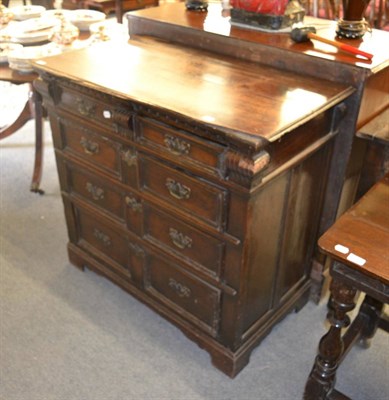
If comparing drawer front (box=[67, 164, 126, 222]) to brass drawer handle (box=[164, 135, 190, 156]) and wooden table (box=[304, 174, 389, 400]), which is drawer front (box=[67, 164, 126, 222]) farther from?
wooden table (box=[304, 174, 389, 400])

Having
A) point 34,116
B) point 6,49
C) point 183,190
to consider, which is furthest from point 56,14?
point 183,190

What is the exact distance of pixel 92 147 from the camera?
1603 millimetres

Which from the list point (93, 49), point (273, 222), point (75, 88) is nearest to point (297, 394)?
point (273, 222)

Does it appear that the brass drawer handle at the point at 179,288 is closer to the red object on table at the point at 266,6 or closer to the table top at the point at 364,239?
the table top at the point at 364,239

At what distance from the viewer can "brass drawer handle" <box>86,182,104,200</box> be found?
1.70 m

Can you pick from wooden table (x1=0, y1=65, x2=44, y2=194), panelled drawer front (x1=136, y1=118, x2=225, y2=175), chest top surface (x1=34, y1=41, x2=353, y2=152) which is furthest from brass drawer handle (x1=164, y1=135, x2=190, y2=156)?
wooden table (x1=0, y1=65, x2=44, y2=194)

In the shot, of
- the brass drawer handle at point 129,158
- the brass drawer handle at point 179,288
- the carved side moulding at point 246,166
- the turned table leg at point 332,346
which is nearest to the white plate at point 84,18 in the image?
the brass drawer handle at point 129,158

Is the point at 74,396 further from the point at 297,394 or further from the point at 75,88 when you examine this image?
the point at 75,88

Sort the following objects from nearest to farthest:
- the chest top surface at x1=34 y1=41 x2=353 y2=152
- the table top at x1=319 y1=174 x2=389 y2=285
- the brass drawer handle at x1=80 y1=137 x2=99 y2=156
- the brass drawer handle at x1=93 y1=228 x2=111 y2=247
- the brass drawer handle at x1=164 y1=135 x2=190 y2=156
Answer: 1. the table top at x1=319 y1=174 x2=389 y2=285
2. the chest top surface at x1=34 y1=41 x2=353 y2=152
3. the brass drawer handle at x1=164 y1=135 x2=190 y2=156
4. the brass drawer handle at x1=80 y1=137 x2=99 y2=156
5. the brass drawer handle at x1=93 y1=228 x2=111 y2=247

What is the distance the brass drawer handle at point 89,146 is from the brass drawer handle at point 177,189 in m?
0.34

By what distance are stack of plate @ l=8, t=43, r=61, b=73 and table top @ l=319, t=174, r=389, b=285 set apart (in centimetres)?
154

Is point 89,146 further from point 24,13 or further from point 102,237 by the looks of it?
point 24,13

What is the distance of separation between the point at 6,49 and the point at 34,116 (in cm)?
38

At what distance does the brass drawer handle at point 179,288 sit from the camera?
1578mm
